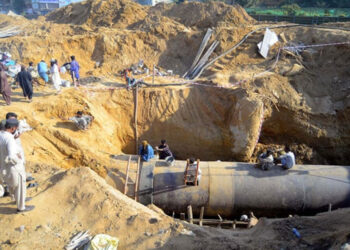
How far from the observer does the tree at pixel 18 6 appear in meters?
47.1

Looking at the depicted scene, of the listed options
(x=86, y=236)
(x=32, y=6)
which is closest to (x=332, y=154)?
(x=86, y=236)

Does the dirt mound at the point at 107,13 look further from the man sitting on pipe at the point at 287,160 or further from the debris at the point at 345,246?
the debris at the point at 345,246

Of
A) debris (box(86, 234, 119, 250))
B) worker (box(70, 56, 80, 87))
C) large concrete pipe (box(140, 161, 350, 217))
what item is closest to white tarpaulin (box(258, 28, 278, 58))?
large concrete pipe (box(140, 161, 350, 217))

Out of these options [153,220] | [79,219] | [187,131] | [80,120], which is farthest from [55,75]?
[153,220]

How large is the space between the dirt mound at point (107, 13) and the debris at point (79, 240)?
17.2 meters

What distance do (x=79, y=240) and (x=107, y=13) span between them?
19.5 metres

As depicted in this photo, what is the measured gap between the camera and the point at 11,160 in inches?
206

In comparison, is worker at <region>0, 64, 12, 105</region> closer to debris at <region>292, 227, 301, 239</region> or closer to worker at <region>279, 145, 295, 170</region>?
Result: worker at <region>279, 145, 295, 170</region>

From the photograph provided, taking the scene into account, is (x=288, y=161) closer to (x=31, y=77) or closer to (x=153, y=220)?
(x=153, y=220)

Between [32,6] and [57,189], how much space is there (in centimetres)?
→ 5002

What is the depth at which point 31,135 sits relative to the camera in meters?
9.41

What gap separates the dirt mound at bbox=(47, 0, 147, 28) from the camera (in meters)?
20.4

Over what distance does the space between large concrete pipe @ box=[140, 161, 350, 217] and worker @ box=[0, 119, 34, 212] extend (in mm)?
Result: 3803

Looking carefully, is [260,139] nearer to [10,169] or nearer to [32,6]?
[10,169]
